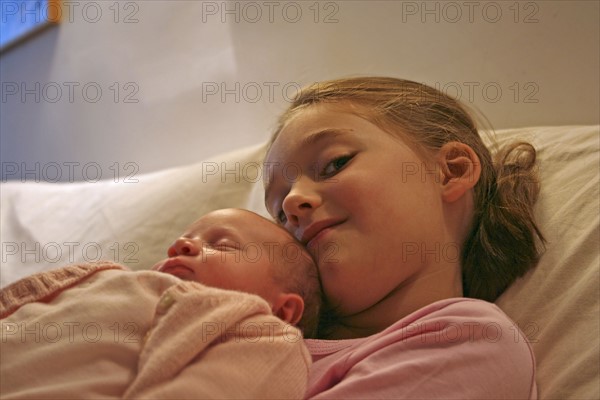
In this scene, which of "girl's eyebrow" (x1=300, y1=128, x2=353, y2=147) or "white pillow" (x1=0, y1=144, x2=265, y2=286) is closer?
"girl's eyebrow" (x1=300, y1=128, x2=353, y2=147)

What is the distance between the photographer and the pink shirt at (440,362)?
646 millimetres

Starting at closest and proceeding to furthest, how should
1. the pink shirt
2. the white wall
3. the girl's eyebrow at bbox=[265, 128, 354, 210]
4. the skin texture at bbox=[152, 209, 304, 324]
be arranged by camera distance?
the pink shirt < the skin texture at bbox=[152, 209, 304, 324] < the girl's eyebrow at bbox=[265, 128, 354, 210] < the white wall

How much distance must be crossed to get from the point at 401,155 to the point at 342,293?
0.21 m

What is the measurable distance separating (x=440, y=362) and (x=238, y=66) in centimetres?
119

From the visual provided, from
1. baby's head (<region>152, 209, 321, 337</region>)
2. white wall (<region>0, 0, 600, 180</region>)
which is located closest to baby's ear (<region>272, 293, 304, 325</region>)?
baby's head (<region>152, 209, 321, 337</region>)

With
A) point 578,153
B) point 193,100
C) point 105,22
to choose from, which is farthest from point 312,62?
point 105,22

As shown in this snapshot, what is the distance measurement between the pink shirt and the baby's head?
0.10 m

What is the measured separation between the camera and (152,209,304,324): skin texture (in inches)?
31.4

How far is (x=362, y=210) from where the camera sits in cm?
84

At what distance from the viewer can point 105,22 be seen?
6.95 feet

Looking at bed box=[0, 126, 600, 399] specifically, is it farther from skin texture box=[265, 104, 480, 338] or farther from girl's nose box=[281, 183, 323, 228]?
girl's nose box=[281, 183, 323, 228]

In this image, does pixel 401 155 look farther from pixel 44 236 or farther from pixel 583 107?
pixel 44 236

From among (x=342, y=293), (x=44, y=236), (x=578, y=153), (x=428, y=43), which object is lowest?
(x=44, y=236)

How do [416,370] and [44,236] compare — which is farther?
[44,236]
